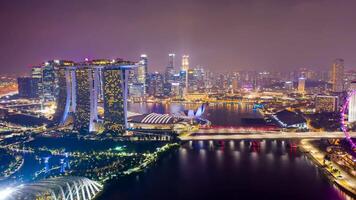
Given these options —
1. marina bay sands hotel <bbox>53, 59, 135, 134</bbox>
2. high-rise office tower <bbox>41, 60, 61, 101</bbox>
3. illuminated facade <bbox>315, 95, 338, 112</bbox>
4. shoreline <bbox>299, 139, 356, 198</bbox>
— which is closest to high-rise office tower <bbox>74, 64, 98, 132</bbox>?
marina bay sands hotel <bbox>53, 59, 135, 134</bbox>

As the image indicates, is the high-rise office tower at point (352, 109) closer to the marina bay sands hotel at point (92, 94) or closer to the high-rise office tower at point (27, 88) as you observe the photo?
the marina bay sands hotel at point (92, 94)

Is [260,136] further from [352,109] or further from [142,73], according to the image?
[142,73]

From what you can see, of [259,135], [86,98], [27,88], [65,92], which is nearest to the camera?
[259,135]

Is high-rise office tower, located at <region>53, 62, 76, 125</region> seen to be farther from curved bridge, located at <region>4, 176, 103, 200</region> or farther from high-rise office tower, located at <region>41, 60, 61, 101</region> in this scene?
curved bridge, located at <region>4, 176, 103, 200</region>

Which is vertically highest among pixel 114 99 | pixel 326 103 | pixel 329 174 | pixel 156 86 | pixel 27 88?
pixel 156 86

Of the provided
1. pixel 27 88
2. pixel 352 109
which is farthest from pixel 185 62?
pixel 352 109

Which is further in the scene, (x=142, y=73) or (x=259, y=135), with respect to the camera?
(x=142, y=73)

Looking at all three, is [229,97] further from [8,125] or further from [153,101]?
[8,125]
